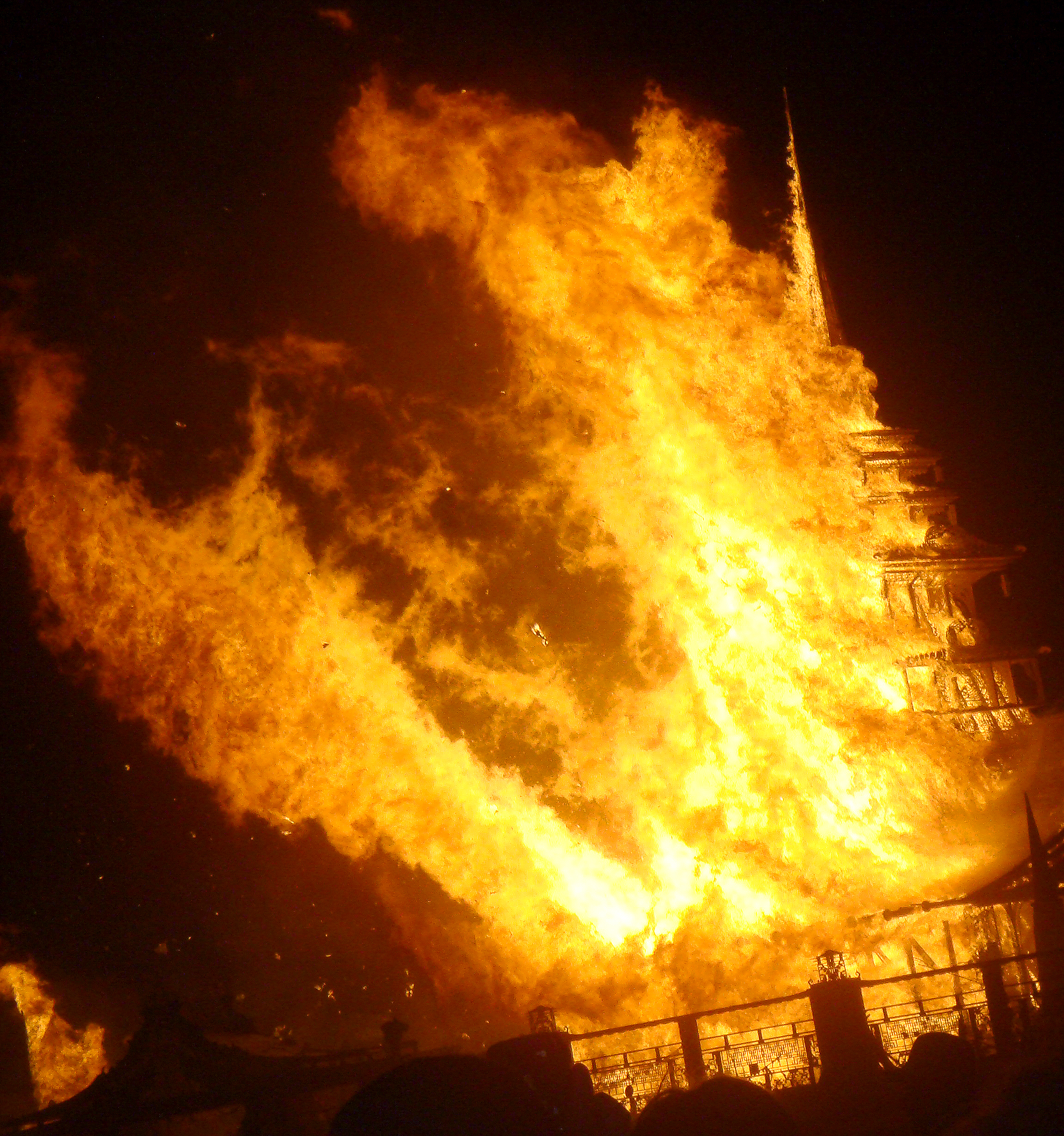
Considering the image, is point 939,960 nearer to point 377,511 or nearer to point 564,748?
point 564,748

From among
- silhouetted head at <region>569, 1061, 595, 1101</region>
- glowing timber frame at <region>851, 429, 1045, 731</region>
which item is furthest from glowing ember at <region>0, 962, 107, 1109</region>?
glowing timber frame at <region>851, 429, 1045, 731</region>

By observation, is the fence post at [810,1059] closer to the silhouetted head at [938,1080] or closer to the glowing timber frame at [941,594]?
the silhouetted head at [938,1080]

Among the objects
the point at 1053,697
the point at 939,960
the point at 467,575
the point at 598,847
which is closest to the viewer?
the point at 939,960

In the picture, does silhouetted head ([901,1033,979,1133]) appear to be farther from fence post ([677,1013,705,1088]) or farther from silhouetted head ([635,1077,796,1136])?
fence post ([677,1013,705,1088])

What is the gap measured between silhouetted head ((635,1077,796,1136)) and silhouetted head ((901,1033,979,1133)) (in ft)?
5.86

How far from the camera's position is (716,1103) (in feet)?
26.9

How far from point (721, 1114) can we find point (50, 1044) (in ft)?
76.7

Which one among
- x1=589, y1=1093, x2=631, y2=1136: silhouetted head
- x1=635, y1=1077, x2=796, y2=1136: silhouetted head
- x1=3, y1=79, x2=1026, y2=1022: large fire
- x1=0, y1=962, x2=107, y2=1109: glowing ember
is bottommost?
x1=0, y1=962, x2=107, y2=1109: glowing ember

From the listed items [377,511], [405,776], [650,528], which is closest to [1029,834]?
[650,528]

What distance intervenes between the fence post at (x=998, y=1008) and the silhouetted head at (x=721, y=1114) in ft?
10.5

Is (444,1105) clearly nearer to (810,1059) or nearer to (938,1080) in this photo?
(810,1059)

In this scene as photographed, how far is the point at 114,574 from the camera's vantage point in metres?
17.7

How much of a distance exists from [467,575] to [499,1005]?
9.08m

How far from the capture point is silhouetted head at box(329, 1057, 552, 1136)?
7.72 meters
